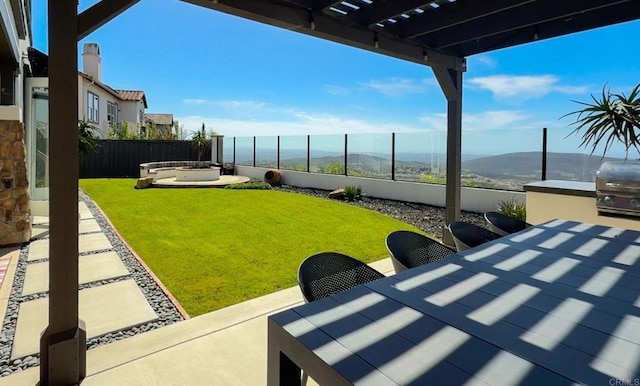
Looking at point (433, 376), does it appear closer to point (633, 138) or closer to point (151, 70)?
point (633, 138)

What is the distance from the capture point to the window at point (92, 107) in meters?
16.5

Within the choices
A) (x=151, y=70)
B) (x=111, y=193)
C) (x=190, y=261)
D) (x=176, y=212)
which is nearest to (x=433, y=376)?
(x=190, y=261)

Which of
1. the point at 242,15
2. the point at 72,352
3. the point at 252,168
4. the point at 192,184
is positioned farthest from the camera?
the point at 252,168

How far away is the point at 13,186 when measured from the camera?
4.92 m

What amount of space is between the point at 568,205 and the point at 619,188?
2.22ft

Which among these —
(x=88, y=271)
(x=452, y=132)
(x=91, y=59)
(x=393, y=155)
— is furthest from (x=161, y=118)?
(x=452, y=132)

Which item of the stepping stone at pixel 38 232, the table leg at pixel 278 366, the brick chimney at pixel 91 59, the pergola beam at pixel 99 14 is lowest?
the stepping stone at pixel 38 232

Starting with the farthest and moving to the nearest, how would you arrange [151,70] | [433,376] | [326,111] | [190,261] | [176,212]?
1. [151,70]
2. [326,111]
3. [176,212]
4. [190,261]
5. [433,376]

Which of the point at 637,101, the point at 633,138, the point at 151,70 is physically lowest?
the point at 633,138

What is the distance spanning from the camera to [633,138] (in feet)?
12.6

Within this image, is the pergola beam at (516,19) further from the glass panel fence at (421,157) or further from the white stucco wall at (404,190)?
the glass panel fence at (421,157)

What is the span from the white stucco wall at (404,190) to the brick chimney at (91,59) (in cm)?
1370

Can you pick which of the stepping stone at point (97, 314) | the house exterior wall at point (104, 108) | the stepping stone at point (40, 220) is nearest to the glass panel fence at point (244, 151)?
the house exterior wall at point (104, 108)

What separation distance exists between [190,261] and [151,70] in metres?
21.6
